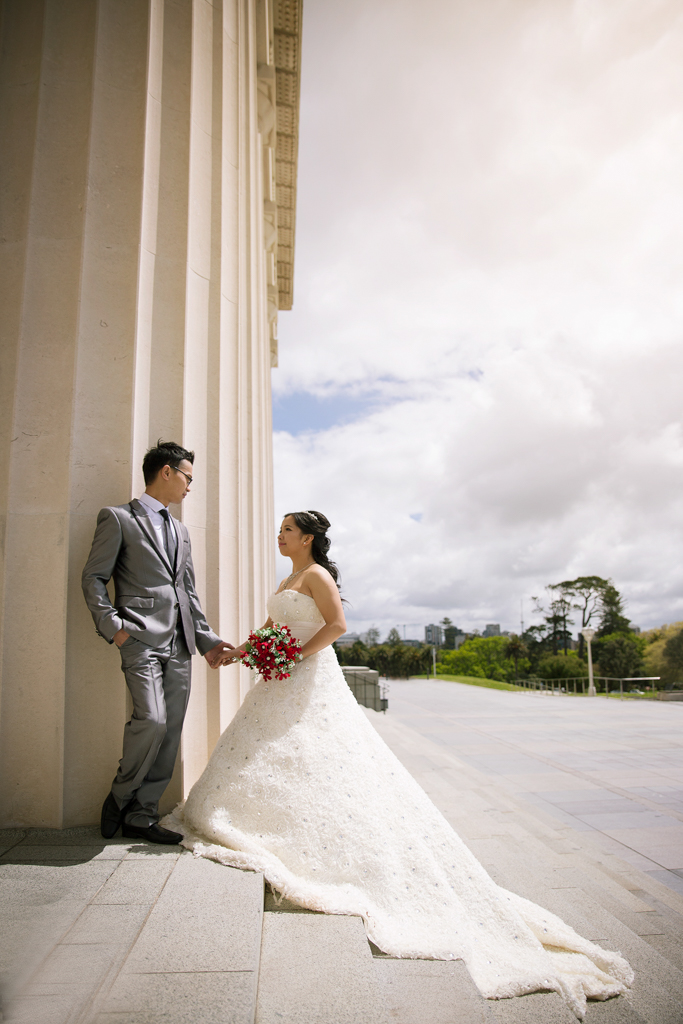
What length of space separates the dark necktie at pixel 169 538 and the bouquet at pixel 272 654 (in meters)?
0.76

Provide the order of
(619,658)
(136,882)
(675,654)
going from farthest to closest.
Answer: (619,658)
(675,654)
(136,882)

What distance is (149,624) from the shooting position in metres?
3.53

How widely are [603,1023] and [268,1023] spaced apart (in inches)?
72.1

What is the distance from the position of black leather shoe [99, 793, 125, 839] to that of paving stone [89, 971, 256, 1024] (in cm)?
155

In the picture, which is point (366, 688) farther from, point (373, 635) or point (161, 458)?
point (373, 635)

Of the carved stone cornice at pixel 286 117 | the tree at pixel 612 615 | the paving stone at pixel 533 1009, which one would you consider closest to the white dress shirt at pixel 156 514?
the paving stone at pixel 533 1009

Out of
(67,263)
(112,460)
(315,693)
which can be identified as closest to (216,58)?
(67,263)

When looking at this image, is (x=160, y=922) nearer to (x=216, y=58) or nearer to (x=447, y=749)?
(x=216, y=58)

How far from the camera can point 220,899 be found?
103 inches

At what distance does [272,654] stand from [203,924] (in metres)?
1.42

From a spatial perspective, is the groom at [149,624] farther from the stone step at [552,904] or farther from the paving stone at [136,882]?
the stone step at [552,904]

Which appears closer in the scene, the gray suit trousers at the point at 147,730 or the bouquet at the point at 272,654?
the gray suit trousers at the point at 147,730

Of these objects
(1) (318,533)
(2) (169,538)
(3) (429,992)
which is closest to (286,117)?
(1) (318,533)

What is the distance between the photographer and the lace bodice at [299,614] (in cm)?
378
